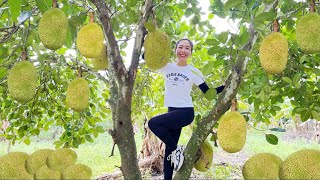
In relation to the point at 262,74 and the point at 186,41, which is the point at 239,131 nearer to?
the point at 262,74

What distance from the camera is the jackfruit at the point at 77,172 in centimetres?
48

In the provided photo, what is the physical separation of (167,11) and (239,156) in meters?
4.39

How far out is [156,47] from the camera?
1.54m

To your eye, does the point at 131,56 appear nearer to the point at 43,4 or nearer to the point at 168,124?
the point at 43,4

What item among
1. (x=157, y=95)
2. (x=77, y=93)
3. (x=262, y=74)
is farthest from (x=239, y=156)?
(x=77, y=93)

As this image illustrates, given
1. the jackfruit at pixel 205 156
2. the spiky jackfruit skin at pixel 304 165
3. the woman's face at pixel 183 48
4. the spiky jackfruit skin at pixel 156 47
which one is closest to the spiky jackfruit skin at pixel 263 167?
the spiky jackfruit skin at pixel 304 165

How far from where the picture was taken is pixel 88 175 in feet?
1.62

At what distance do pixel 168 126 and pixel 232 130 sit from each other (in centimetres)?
102

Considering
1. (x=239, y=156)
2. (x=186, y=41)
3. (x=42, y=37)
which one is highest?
(x=186, y=41)

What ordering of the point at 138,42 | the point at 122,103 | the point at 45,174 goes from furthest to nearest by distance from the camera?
the point at 138,42, the point at 122,103, the point at 45,174

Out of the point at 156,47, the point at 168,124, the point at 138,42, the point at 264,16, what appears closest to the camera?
the point at 264,16

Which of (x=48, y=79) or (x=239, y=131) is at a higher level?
(x=48, y=79)

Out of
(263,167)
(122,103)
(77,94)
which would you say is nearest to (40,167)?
(263,167)

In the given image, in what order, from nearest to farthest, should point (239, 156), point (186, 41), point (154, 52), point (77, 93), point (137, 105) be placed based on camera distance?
point (77, 93), point (154, 52), point (186, 41), point (137, 105), point (239, 156)
